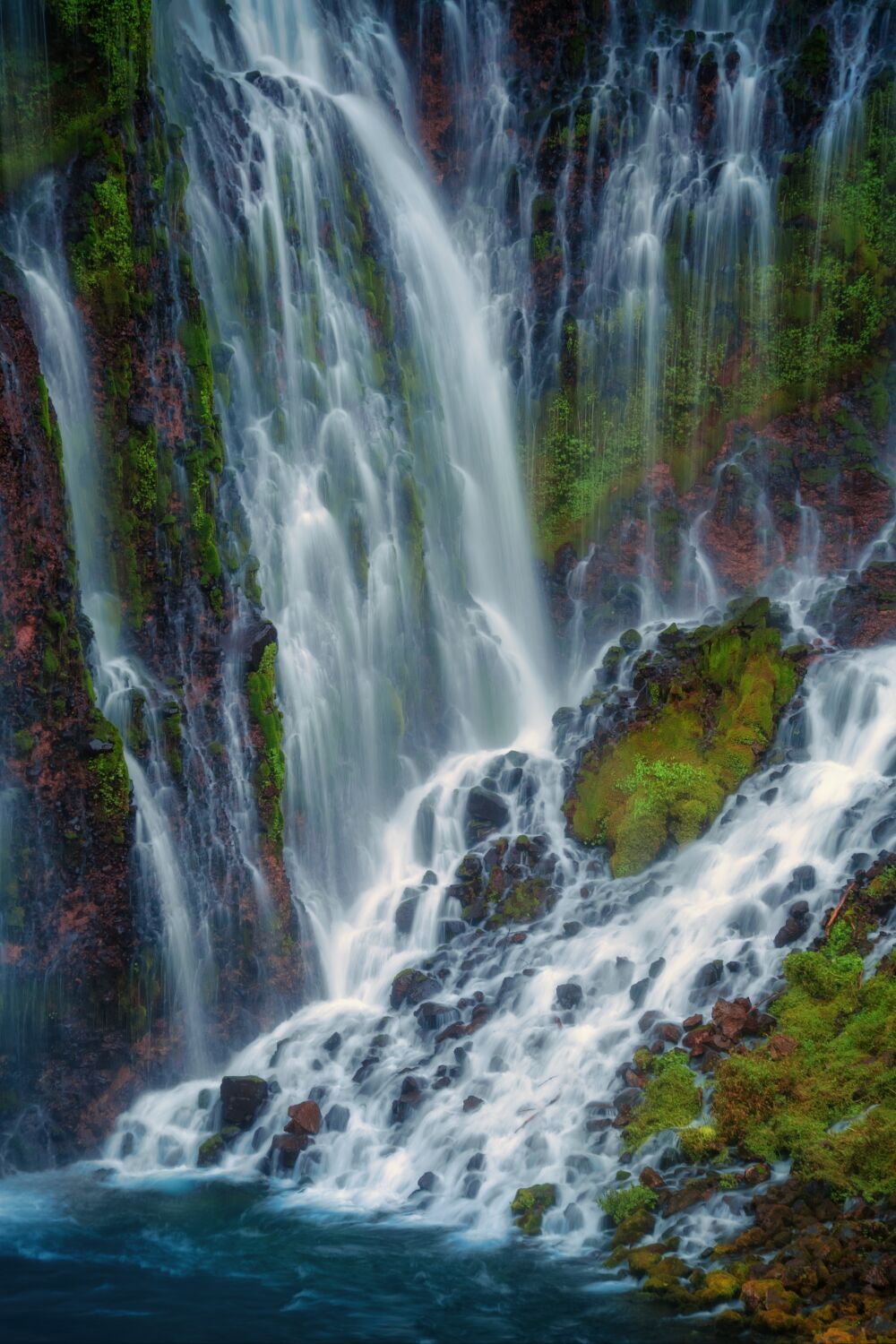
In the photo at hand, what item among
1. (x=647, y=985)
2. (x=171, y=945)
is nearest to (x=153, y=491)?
(x=171, y=945)

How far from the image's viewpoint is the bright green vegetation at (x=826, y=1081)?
1116 centimetres

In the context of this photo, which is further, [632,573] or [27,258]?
[632,573]

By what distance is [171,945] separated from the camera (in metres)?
16.7

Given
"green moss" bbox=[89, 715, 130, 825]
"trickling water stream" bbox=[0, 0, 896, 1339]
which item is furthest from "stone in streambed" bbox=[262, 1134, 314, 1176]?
"green moss" bbox=[89, 715, 130, 825]

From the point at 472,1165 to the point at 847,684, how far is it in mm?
10316

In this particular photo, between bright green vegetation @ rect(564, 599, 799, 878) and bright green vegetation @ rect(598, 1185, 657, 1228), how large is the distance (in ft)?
22.5

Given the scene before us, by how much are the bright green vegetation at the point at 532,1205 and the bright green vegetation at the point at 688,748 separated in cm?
654

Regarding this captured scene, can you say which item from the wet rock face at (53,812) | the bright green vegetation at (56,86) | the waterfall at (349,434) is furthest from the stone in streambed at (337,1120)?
the bright green vegetation at (56,86)

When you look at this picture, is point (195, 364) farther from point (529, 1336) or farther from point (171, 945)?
point (529, 1336)

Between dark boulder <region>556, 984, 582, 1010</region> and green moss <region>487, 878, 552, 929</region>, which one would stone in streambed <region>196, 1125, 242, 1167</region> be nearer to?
dark boulder <region>556, 984, 582, 1010</region>

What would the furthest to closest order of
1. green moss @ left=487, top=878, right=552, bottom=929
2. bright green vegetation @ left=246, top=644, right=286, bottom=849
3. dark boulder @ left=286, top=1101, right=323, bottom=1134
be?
green moss @ left=487, top=878, right=552, bottom=929 → bright green vegetation @ left=246, top=644, right=286, bottom=849 → dark boulder @ left=286, top=1101, right=323, bottom=1134

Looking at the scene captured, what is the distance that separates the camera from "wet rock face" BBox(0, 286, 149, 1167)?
1488 cm

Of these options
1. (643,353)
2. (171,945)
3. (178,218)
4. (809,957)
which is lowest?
(809,957)

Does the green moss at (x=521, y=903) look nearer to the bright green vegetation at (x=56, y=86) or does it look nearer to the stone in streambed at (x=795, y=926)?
the stone in streambed at (x=795, y=926)
